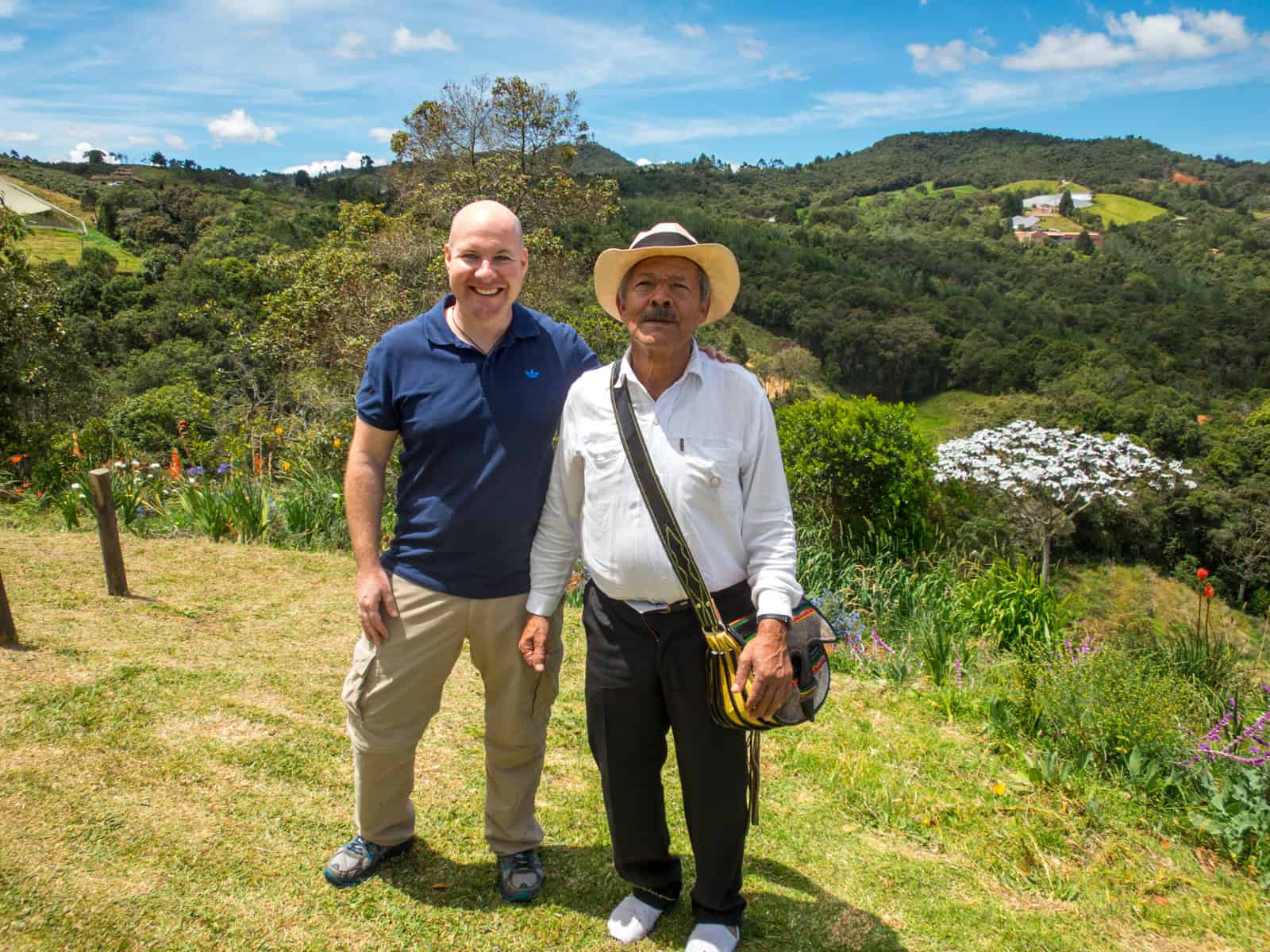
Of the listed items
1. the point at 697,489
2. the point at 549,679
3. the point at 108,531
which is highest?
the point at 697,489

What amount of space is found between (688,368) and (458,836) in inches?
67.8

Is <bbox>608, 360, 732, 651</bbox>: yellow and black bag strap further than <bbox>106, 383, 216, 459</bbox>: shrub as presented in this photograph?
No

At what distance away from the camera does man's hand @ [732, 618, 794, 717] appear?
71.0 inches

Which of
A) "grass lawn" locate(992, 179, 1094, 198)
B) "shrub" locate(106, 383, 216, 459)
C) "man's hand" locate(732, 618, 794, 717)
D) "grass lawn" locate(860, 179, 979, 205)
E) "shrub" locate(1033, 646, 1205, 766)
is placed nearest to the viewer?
"man's hand" locate(732, 618, 794, 717)

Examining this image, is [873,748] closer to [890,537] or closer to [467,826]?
[467,826]

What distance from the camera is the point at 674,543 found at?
1.83 metres

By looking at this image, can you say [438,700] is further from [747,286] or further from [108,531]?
[747,286]

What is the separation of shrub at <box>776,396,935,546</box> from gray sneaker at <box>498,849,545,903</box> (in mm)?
6142

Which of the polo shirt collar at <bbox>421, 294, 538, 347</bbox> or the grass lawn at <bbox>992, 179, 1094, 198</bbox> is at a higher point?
the grass lawn at <bbox>992, 179, 1094, 198</bbox>

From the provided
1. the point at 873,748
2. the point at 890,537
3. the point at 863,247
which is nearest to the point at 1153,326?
the point at 863,247

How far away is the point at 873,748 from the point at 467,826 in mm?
1756

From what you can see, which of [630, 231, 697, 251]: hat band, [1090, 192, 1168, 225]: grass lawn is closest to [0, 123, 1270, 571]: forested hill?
[1090, 192, 1168, 225]: grass lawn

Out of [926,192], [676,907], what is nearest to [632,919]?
[676,907]

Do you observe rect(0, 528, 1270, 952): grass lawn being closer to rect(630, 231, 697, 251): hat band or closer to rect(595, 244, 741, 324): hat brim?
rect(595, 244, 741, 324): hat brim
